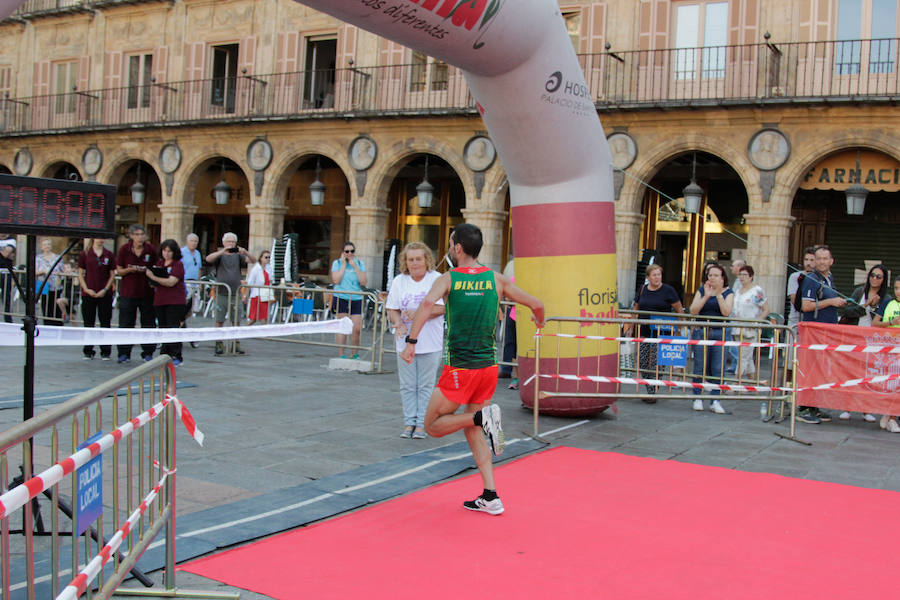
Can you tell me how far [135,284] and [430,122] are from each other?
11.0m

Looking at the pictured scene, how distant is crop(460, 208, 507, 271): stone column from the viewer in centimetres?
2039

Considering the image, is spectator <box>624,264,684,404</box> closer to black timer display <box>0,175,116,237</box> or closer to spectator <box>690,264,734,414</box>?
spectator <box>690,264,734,414</box>

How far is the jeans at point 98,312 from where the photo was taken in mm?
11469

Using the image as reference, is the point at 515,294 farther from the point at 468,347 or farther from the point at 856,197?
the point at 856,197

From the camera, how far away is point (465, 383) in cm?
541

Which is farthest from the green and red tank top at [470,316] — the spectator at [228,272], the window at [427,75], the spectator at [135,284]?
the window at [427,75]

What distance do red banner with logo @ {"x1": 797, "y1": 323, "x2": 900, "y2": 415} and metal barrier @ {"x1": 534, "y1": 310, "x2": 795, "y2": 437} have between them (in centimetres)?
21

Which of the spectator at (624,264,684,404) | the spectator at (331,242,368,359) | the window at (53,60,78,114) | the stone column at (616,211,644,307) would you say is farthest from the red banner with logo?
the window at (53,60,78,114)

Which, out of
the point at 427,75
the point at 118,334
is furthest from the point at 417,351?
the point at 427,75

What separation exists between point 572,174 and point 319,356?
644 centimetres

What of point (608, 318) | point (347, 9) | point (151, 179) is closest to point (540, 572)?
point (347, 9)

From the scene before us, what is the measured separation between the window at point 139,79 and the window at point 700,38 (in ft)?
49.8

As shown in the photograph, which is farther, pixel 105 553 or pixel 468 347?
pixel 468 347

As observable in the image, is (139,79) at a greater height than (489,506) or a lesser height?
greater
